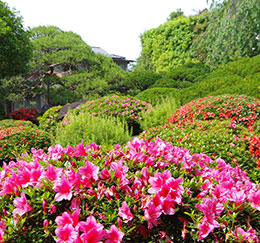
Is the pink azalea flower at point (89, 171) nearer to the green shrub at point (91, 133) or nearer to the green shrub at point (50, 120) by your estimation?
the green shrub at point (91, 133)

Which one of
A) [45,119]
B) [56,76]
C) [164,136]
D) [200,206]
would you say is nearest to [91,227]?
[200,206]

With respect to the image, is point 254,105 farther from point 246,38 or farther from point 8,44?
point 8,44

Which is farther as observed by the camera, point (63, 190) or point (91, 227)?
point (63, 190)

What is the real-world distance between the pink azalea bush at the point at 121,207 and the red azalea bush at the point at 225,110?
10.7 ft

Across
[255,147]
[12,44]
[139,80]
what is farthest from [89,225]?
[139,80]

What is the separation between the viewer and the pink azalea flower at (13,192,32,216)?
1.29 m

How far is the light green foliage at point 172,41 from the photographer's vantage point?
16125 mm

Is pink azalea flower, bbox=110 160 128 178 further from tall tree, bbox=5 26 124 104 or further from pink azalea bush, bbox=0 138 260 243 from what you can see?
tall tree, bbox=5 26 124 104

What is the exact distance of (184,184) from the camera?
4.74 feet

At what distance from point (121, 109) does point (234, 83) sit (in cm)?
327

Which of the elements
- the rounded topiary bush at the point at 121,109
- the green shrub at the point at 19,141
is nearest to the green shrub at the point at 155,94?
the rounded topiary bush at the point at 121,109

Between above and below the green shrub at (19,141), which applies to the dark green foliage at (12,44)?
above

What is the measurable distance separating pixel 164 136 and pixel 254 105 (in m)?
1.89

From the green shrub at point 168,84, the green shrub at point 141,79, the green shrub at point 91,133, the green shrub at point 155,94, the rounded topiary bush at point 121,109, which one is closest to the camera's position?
the green shrub at point 91,133
